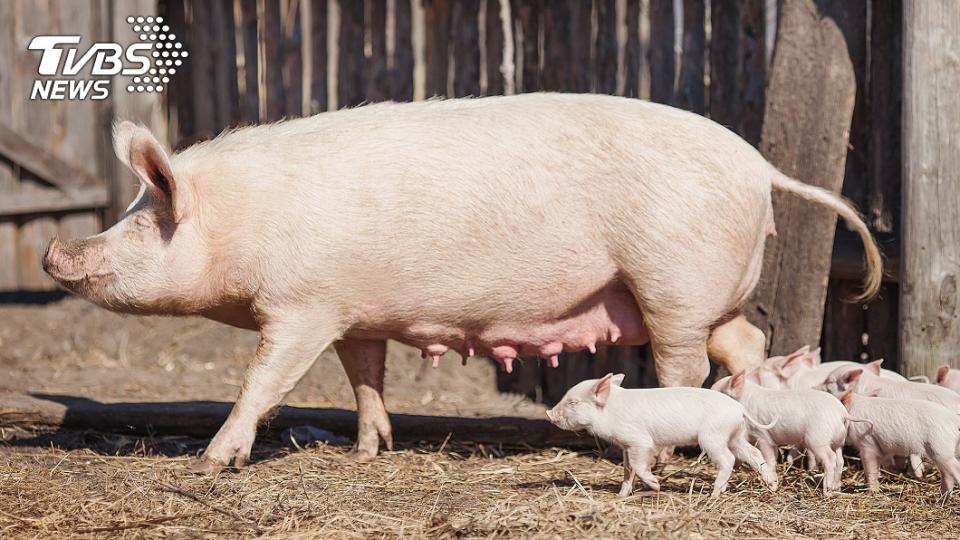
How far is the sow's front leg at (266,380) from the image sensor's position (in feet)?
14.4

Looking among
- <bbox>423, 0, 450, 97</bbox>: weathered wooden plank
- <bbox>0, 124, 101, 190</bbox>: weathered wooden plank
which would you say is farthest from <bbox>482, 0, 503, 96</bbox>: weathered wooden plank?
<bbox>0, 124, 101, 190</bbox>: weathered wooden plank

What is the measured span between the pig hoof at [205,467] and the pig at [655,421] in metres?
1.21

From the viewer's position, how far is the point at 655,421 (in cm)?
386

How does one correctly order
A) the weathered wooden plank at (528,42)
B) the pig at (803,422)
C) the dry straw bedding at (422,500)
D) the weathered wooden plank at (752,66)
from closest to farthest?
the dry straw bedding at (422,500), the pig at (803,422), the weathered wooden plank at (752,66), the weathered wooden plank at (528,42)

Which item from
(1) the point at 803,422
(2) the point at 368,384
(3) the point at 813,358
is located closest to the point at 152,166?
(2) the point at 368,384

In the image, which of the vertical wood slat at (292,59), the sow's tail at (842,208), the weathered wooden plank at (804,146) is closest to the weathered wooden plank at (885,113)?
the weathered wooden plank at (804,146)

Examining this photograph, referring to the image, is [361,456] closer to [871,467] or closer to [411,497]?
[411,497]

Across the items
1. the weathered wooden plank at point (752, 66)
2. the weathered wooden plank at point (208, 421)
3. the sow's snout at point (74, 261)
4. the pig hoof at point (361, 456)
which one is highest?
the weathered wooden plank at point (752, 66)

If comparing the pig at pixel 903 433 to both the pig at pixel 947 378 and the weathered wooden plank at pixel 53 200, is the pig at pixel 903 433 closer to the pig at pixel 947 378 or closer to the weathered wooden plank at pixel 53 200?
the pig at pixel 947 378

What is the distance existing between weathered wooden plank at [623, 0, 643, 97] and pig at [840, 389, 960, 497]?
2170 mm

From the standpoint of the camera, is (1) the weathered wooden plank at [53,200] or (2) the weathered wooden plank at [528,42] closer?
(2) the weathered wooden plank at [528,42]

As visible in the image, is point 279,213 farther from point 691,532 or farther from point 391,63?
point 391,63

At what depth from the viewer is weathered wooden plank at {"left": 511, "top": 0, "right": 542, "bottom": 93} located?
20.4 ft

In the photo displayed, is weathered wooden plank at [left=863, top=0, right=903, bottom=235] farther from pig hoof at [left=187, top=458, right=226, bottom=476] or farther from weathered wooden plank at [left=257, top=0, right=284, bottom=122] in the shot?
weathered wooden plank at [left=257, top=0, right=284, bottom=122]
